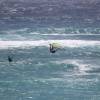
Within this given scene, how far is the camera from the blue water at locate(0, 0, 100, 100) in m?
3.79

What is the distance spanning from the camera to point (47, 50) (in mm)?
4914

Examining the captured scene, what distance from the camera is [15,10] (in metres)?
6.92

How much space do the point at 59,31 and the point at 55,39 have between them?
0.50m

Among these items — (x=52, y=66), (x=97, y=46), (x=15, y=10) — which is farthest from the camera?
(x=15, y=10)

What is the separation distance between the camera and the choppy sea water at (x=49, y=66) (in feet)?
12.2

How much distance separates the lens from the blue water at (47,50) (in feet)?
12.4

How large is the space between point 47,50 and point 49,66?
52 centimetres

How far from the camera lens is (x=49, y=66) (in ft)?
14.4

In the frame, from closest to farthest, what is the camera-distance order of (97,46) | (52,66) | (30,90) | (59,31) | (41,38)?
(30,90)
(52,66)
(97,46)
(41,38)
(59,31)

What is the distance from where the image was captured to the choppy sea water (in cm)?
371

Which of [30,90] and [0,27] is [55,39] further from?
[30,90]

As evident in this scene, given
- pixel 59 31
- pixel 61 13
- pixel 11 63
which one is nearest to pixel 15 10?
pixel 61 13

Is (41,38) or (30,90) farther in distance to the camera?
(41,38)

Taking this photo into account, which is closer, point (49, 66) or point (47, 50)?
point (49, 66)
